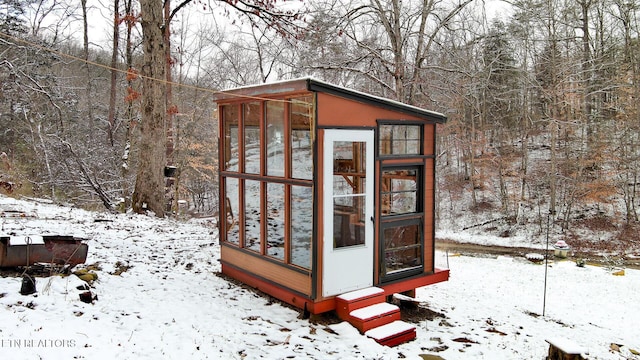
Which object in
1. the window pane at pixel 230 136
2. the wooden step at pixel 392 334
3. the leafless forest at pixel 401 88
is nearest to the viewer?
the wooden step at pixel 392 334

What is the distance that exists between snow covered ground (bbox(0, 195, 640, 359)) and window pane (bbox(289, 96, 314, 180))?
5.67 feet

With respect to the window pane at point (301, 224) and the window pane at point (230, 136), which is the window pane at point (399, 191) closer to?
the window pane at point (301, 224)

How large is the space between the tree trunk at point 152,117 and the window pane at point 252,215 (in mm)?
4605

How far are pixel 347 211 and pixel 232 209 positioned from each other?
1928 mm

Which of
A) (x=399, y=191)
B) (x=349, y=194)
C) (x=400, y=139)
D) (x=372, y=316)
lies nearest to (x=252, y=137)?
(x=349, y=194)

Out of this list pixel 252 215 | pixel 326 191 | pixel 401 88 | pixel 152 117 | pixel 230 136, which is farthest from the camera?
pixel 401 88

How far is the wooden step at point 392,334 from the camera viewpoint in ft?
16.2

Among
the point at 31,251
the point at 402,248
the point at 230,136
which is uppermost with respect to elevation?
the point at 230,136

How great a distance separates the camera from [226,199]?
6.92 meters

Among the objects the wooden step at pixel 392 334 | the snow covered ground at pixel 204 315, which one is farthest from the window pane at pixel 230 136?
the wooden step at pixel 392 334

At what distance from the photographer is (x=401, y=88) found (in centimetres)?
1356

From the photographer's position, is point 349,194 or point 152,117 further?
point 152,117

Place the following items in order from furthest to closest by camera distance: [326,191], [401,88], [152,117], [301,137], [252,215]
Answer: [401,88] < [152,117] < [252,215] < [301,137] < [326,191]

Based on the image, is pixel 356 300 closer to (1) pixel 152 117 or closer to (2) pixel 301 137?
(2) pixel 301 137
